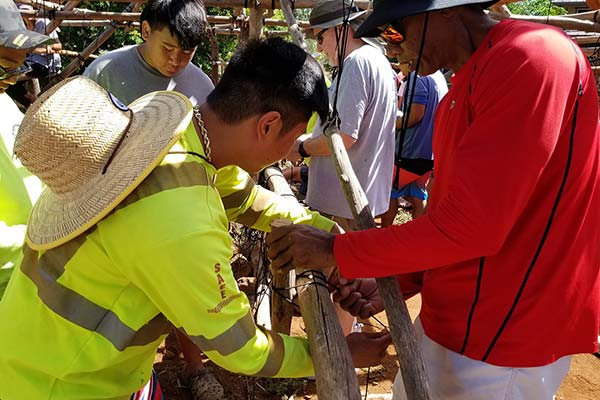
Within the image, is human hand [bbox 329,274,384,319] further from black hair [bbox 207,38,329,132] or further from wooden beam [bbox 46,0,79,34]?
wooden beam [bbox 46,0,79,34]

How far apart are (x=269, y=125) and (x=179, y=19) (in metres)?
1.94

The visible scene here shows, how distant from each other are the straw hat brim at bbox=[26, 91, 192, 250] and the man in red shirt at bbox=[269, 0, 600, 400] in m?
0.51

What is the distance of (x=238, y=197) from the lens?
6.84ft

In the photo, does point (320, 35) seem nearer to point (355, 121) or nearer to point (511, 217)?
point (355, 121)

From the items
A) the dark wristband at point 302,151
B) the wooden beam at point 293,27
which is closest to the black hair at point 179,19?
the wooden beam at point 293,27

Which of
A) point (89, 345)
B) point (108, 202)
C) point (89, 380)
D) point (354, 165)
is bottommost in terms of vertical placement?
point (354, 165)

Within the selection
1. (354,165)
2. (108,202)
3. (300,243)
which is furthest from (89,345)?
(354,165)

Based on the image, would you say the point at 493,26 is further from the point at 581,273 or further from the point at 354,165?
the point at 354,165

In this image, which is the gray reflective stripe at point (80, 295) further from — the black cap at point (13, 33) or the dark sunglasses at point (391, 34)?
the black cap at point (13, 33)

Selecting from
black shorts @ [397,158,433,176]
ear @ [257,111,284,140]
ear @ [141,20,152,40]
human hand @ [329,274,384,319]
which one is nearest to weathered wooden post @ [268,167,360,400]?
human hand @ [329,274,384,319]

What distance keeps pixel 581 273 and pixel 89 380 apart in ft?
4.76

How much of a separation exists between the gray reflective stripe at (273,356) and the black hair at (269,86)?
2.11 ft

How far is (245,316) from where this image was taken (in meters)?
1.38

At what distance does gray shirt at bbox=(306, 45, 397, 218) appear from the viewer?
326 cm
